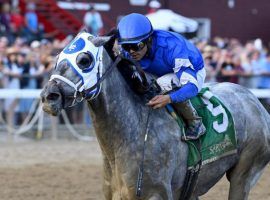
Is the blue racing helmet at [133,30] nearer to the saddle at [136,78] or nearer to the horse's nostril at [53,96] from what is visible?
the saddle at [136,78]

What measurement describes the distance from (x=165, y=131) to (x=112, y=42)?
76 centimetres

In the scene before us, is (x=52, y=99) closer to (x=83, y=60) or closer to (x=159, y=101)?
(x=83, y=60)

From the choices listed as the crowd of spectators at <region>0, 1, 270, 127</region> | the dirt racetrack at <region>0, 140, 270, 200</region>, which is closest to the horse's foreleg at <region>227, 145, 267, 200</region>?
the dirt racetrack at <region>0, 140, 270, 200</region>

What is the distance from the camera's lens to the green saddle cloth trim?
567cm

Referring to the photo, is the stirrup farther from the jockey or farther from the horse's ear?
the horse's ear

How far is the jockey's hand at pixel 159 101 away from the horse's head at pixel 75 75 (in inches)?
18.7

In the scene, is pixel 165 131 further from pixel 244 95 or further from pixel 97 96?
pixel 244 95

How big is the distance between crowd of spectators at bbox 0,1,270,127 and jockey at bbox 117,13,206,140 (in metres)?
6.56

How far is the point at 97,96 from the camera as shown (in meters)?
5.11

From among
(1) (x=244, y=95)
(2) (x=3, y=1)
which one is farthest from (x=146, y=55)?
(2) (x=3, y=1)

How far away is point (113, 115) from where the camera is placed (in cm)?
523

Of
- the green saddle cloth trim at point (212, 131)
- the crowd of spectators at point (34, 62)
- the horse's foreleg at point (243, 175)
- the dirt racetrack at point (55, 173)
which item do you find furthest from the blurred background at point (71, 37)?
the green saddle cloth trim at point (212, 131)

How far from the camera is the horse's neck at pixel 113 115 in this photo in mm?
5180

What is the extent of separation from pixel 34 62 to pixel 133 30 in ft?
28.3
